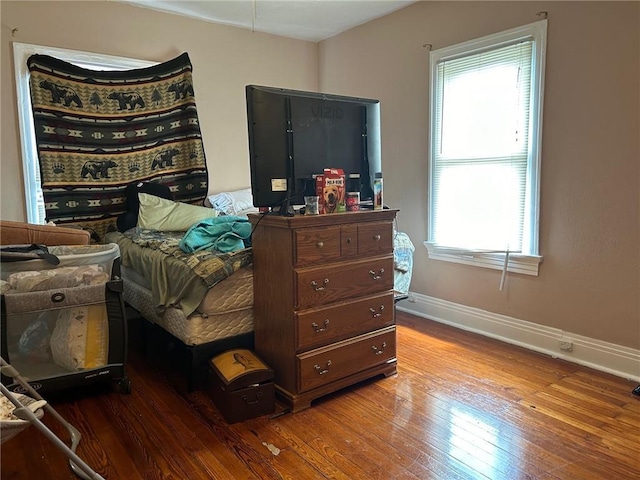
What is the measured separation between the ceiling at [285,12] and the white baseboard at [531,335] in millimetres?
2354

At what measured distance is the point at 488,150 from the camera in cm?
319

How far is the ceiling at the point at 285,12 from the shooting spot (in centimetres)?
365

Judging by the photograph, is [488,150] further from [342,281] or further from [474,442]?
[474,442]

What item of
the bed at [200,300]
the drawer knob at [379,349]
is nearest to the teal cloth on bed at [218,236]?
the bed at [200,300]

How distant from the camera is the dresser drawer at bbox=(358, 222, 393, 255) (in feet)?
7.98

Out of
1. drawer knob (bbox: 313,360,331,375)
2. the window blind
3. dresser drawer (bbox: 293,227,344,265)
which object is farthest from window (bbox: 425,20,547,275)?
drawer knob (bbox: 313,360,331,375)

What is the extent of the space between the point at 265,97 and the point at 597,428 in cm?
212

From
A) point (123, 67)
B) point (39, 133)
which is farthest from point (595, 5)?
point (39, 133)

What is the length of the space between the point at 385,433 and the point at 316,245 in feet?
2.94

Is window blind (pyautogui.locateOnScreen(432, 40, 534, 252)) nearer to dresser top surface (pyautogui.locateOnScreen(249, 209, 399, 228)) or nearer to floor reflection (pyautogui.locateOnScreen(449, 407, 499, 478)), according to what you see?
dresser top surface (pyautogui.locateOnScreen(249, 209, 399, 228))

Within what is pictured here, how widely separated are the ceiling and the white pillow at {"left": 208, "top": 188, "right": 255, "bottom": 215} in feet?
4.88

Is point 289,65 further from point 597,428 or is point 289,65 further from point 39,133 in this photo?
point 597,428

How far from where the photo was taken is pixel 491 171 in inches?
125

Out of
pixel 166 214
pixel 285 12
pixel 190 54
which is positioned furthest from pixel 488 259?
pixel 190 54
